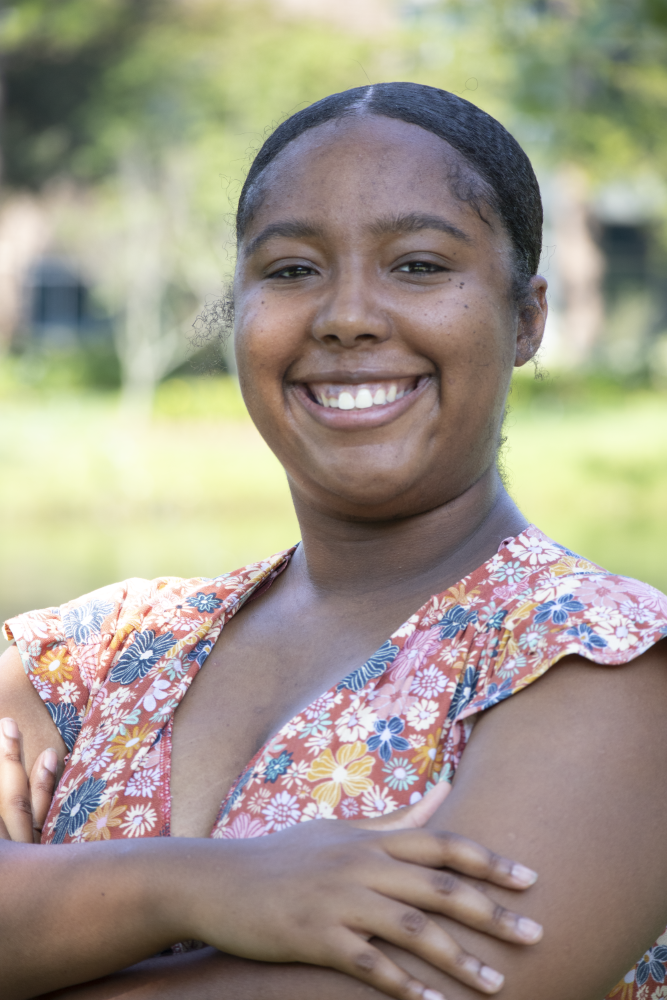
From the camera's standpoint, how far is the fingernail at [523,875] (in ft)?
4.41

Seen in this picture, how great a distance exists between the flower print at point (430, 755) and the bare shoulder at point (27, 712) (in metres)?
0.71

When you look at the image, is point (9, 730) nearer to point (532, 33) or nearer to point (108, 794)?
point (108, 794)

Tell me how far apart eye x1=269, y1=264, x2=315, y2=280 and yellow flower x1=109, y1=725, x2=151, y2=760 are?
0.71 m

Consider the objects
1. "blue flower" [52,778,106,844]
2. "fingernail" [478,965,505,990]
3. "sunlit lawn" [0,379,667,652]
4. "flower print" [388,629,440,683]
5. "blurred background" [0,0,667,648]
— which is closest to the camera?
"fingernail" [478,965,505,990]

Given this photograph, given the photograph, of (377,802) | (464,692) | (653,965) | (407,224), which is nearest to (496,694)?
(464,692)

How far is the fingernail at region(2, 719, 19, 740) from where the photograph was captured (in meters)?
1.97

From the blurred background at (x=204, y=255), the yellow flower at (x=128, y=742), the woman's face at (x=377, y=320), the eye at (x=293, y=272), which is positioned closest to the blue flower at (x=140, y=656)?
the yellow flower at (x=128, y=742)

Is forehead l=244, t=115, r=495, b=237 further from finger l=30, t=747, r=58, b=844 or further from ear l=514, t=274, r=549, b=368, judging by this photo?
finger l=30, t=747, r=58, b=844

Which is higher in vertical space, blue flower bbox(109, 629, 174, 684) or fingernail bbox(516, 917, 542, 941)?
blue flower bbox(109, 629, 174, 684)

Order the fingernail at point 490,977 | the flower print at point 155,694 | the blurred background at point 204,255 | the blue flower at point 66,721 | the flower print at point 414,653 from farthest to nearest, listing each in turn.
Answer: the blurred background at point 204,255 → the blue flower at point 66,721 → the flower print at point 155,694 → the flower print at point 414,653 → the fingernail at point 490,977

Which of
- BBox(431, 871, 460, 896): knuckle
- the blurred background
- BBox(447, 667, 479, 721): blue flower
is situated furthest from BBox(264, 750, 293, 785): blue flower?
the blurred background

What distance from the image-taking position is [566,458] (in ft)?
46.7

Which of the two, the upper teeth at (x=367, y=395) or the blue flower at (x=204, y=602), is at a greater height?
the upper teeth at (x=367, y=395)

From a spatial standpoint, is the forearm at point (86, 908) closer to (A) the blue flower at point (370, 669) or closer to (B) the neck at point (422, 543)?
(A) the blue flower at point (370, 669)
